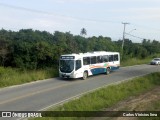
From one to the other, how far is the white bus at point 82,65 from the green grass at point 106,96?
4886 millimetres

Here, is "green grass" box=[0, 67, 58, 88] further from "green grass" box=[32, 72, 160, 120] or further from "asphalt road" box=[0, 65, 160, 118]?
"green grass" box=[32, 72, 160, 120]

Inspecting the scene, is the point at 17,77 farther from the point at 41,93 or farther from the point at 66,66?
the point at 41,93

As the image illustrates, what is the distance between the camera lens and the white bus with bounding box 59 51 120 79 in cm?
3128

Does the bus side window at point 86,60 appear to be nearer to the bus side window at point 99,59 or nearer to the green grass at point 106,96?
the bus side window at point 99,59

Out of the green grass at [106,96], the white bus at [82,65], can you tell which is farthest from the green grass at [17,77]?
the green grass at [106,96]

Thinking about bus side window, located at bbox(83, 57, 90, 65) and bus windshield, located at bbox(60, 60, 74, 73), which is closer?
bus windshield, located at bbox(60, 60, 74, 73)

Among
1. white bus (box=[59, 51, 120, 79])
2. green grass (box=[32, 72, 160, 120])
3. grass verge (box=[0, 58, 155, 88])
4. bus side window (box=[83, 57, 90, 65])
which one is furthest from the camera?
bus side window (box=[83, 57, 90, 65])

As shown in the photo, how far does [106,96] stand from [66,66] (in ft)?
32.6

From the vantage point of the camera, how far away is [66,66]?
104 feet

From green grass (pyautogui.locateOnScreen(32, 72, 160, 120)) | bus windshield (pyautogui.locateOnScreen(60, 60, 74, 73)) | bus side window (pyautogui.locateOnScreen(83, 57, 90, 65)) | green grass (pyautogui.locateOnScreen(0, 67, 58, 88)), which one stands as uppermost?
bus side window (pyautogui.locateOnScreen(83, 57, 90, 65))

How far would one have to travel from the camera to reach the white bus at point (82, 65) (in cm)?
3128

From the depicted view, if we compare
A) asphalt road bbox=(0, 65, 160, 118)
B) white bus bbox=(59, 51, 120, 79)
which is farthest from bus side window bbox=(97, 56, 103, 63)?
asphalt road bbox=(0, 65, 160, 118)

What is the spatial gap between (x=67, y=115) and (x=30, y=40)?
83.6ft

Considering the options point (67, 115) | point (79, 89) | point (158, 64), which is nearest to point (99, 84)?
point (79, 89)
